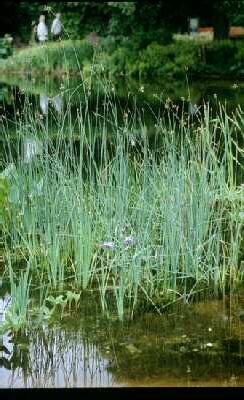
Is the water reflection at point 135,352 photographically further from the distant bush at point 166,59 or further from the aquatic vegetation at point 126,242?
the distant bush at point 166,59

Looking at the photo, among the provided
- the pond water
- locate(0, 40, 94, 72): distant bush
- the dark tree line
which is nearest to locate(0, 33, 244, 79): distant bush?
locate(0, 40, 94, 72): distant bush

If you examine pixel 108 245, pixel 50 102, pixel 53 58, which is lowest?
pixel 53 58

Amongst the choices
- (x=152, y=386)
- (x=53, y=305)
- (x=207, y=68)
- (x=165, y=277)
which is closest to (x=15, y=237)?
(x=53, y=305)

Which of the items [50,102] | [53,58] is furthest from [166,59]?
[50,102]

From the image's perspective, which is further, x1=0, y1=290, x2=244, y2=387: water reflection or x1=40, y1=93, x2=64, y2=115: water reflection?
x1=40, y1=93, x2=64, y2=115: water reflection

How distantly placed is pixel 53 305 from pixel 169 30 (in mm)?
16574

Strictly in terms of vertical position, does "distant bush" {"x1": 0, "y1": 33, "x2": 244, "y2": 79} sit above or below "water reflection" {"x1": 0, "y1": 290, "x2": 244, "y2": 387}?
below

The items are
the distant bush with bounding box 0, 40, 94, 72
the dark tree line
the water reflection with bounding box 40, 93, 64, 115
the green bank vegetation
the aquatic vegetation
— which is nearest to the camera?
the aquatic vegetation

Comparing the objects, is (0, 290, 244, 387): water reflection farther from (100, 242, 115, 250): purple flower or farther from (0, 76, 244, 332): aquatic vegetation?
(100, 242, 115, 250): purple flower

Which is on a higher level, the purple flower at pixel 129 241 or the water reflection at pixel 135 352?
the purple flower at pixel 129 241

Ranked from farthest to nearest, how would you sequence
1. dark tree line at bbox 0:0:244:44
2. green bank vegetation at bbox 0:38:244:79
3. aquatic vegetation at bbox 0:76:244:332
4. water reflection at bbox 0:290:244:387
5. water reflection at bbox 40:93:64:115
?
dark tree line at bbox 0:0:244:44
green bank vegetation at bbox 0:38:244:79
water reflection at bbox 40:93:64:115
aquatic vegetation at bbox 0:76:244:332
water reflection at bbox 0:290:244:387

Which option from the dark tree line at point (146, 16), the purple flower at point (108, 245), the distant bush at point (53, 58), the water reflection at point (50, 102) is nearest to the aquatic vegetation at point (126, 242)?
the purple flower at point (108, 245)

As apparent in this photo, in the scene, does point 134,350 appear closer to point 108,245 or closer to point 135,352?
point 135,352

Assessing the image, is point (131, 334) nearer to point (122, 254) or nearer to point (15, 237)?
point (122, 254)
